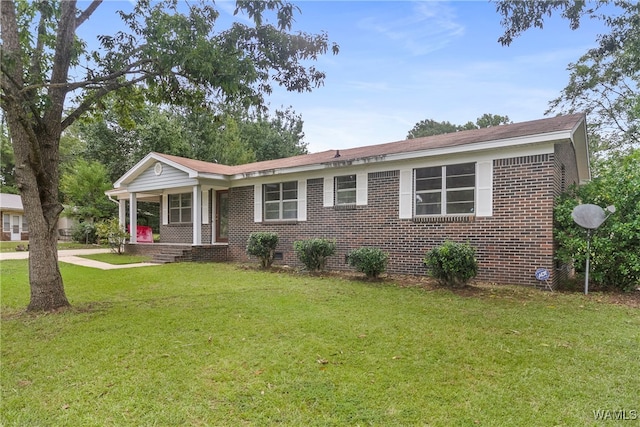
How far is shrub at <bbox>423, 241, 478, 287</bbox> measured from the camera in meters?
7.14

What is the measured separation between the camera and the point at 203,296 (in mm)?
6570

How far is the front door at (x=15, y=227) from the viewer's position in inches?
1045

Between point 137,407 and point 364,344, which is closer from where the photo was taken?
point 137,407

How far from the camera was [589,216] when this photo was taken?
6.89 m

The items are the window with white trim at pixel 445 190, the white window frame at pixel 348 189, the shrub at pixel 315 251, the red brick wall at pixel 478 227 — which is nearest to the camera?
the red brick wall at pixel 478 227

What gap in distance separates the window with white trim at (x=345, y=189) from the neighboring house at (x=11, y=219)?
25880 millimetres

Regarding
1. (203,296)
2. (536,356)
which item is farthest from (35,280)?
(536,356)

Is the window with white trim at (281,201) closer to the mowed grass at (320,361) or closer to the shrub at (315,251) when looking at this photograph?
the shrub at (315,251)

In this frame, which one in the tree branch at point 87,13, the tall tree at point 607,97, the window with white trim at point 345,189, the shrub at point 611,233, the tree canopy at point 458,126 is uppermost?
the tree canopy at point 458,126

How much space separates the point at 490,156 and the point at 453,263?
263 centimetres

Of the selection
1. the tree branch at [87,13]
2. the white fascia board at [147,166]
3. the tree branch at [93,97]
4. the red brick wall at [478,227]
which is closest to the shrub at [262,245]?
the red brick wall at [478,227]

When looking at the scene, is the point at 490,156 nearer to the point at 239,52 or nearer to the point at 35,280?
the point at 239,52

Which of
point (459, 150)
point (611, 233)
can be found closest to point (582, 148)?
point (611, 233)

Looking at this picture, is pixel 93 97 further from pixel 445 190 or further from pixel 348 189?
pixel 445 190
